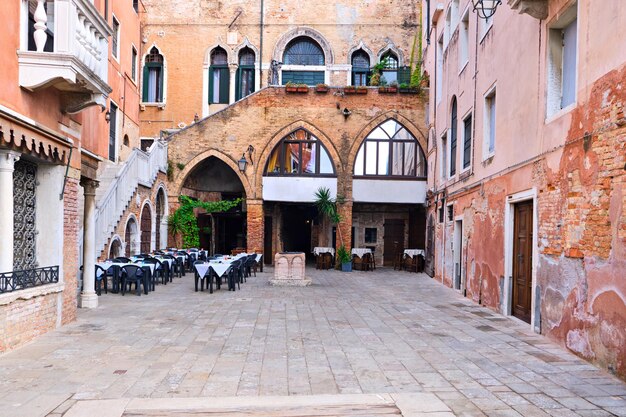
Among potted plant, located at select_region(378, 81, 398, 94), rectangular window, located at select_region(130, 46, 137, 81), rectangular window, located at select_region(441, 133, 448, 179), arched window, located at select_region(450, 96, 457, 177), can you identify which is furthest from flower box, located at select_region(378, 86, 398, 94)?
rectangular window, located at select_region(130, 46, 137, 81)

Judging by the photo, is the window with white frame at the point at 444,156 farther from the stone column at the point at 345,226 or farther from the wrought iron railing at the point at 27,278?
the wrought iron railing at the point at 27,278

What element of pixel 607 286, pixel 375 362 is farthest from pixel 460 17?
pixel 375 362

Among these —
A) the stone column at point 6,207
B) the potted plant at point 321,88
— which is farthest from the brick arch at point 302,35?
the stone column at point 6,207

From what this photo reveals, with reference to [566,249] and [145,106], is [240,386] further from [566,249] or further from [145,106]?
[145,106]

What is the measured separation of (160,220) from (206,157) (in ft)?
9.87

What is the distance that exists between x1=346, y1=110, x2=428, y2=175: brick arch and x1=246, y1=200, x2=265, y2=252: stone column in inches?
150

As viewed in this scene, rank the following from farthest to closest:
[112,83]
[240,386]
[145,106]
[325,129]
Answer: [145,106] → [325,129] → [112,83] → [240,386]

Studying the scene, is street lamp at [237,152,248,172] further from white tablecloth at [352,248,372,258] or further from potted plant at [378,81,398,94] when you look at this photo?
potted plant at [378,81,398,94]

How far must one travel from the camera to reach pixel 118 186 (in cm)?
1469

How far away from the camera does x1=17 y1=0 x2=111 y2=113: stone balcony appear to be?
21.1 feet

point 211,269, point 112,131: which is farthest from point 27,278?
point 112,131

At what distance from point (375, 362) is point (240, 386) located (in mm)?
1716

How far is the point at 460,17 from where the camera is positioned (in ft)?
45.1

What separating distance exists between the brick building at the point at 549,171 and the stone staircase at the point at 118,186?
929cm
